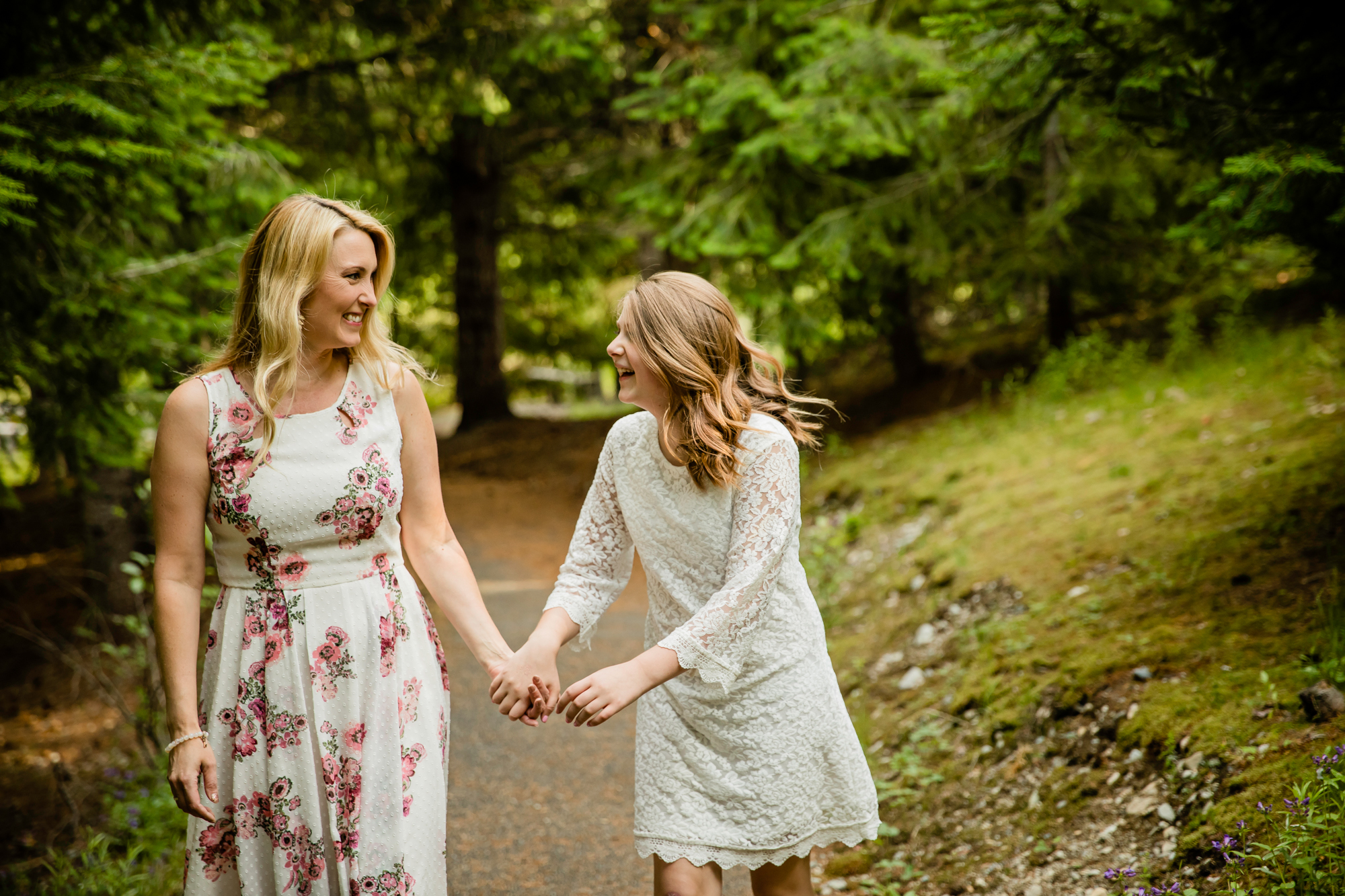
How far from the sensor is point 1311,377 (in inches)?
248

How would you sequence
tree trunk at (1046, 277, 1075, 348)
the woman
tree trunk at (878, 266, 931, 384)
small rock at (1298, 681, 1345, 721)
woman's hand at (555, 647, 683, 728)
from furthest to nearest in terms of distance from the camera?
tree trunk at (878, 266, 931, 384) → tree trunk at (1046, 277, 1075, 348) → small rock at (1298, 681, 1345, 721) → the woman → woman's hand at (555, 647, 683, 728)

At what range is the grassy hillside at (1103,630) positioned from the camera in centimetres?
317

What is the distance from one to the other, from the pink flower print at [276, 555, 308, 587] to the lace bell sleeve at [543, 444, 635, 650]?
68cm

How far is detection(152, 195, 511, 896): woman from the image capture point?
2.23 meters

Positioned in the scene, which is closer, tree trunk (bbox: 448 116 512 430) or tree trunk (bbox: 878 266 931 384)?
tree trunk (bbox: 878 266 931 384)

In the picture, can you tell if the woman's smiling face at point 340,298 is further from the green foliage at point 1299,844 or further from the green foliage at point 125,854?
the green foliage at point 1299,844

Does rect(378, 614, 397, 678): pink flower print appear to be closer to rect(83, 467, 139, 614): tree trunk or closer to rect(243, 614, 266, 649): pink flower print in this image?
rect(243, 614, 266, 649): pink flower print

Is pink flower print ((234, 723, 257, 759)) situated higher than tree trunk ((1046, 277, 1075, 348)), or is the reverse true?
tree trunk ((1046, 277, 1075, 348))

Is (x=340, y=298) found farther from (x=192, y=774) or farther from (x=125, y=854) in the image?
(x=125, y=854)

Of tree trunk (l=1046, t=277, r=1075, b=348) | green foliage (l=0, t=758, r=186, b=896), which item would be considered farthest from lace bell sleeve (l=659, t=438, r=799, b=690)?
tree trunk (l=1046, t=277, r=1075, b=348)

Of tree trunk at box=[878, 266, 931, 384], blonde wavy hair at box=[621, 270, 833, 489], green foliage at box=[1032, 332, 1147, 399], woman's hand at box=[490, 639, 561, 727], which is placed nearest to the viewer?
blonde wavy hair at box=[621, 270, 833, 489]

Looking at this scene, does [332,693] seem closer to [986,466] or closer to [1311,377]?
[986,466]

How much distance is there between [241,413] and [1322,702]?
3391 mm

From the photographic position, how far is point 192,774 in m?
2.16
